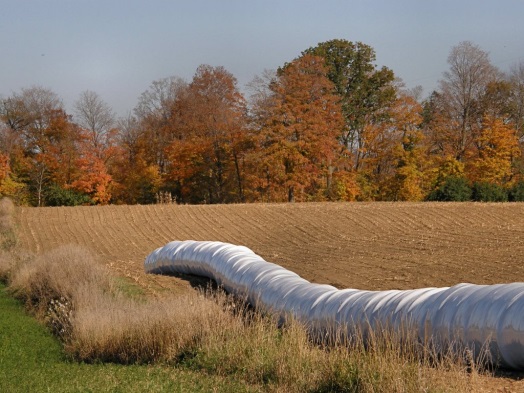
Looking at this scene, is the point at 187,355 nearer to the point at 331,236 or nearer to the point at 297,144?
the point at 331,236

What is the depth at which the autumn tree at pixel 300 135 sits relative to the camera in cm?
5400

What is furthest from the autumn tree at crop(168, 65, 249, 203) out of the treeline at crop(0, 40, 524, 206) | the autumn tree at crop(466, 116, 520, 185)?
the autumn tree at crop(466, 116, 520, 185)

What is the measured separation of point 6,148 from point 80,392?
177 feet

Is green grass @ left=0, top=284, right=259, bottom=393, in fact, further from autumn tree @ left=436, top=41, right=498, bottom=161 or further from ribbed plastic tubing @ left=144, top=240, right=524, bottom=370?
autumn tree @ left=436, top=41, right=498, bottom=161

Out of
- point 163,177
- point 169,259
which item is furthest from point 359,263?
point 163,177

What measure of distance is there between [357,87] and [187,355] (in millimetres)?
56623

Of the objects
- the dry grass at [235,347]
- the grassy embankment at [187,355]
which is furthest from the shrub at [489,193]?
the grassy embankment at [187,355]

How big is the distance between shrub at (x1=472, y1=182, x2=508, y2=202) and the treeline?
0.08 metres

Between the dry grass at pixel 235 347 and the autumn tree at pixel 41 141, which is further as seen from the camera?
the autumn tree at pixel 41 141

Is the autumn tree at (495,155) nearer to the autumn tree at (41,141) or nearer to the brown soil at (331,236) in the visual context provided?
the brown soil at (331,236)

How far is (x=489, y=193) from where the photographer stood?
163 ft

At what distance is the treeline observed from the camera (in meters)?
55.1

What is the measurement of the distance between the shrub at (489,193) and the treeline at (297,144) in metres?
0.08

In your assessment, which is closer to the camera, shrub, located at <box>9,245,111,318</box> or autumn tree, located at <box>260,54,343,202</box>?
shrub, located at <box>9,245,111,318</box>
